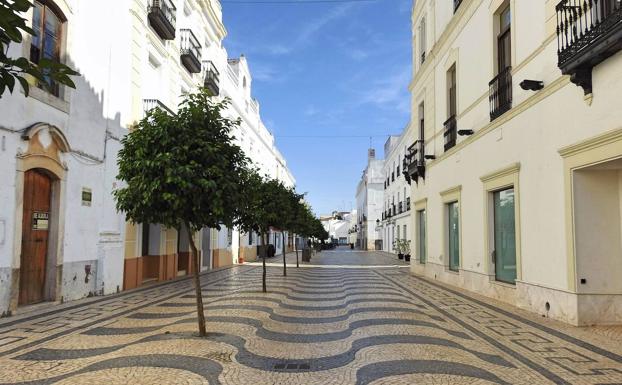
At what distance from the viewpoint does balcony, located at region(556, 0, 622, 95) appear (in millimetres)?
6523

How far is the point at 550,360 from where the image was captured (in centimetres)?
557

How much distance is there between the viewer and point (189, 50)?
1761 cm

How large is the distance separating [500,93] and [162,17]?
396 inches

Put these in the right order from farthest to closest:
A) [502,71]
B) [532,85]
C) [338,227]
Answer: [338,227], [502,71], [532,85]

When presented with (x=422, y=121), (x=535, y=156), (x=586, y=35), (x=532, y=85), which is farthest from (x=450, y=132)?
(x=586, y=35)

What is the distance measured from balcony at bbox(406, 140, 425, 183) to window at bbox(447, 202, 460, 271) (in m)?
3.01

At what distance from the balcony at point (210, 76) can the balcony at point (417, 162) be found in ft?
28.1

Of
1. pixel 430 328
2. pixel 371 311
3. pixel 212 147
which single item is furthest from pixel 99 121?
pixel 430 328

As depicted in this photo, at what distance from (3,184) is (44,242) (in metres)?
1.87

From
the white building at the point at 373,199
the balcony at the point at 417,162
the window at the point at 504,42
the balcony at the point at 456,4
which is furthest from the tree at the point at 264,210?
the white building at the point at 373,199

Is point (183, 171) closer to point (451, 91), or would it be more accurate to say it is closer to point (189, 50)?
point (451, 91)

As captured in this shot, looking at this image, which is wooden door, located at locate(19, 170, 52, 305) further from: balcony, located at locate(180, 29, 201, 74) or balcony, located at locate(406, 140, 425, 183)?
balcony, located at locate(406, 140, 425, 183)

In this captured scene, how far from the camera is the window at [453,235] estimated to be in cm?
1421

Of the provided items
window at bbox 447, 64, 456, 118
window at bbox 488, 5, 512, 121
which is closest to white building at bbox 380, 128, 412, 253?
window at bbox 447, 64, 456, 118
